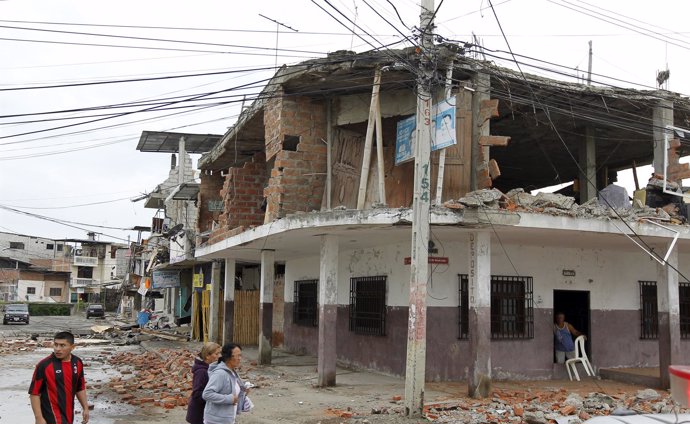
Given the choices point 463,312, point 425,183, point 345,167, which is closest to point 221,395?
point 425,183

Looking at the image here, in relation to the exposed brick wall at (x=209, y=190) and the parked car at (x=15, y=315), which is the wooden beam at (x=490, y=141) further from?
the parked car at (x=15, y=315)

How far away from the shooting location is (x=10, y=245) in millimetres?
77250

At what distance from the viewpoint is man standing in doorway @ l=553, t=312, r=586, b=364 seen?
1436cm

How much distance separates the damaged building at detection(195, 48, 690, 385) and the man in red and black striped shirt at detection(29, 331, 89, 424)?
21.0 feet

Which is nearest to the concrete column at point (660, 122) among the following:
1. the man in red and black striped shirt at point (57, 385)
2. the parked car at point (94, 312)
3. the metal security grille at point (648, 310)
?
the metal security grille at point (648, 310)

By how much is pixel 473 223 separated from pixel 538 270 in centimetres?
427

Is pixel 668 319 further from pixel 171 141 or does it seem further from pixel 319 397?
pixel 171 141

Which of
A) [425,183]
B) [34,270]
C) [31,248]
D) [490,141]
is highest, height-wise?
[31,248]

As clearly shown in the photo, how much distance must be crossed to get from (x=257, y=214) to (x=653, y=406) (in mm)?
11607

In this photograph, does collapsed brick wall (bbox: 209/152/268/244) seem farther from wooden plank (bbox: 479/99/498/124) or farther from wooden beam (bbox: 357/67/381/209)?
wooden plank (bbox: 479/99/498/124)

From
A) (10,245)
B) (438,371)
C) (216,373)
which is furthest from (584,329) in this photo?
(10,245)

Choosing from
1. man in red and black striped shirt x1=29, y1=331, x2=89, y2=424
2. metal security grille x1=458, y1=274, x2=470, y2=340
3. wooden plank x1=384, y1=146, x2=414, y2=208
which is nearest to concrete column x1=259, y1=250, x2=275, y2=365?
wooden plank x1=384, y1=146, x2=414, y2=208

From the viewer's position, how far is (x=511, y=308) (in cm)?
1402

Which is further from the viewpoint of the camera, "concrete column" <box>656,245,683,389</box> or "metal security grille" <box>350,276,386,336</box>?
"metal security grille" <box>350,276,386,336</box>
